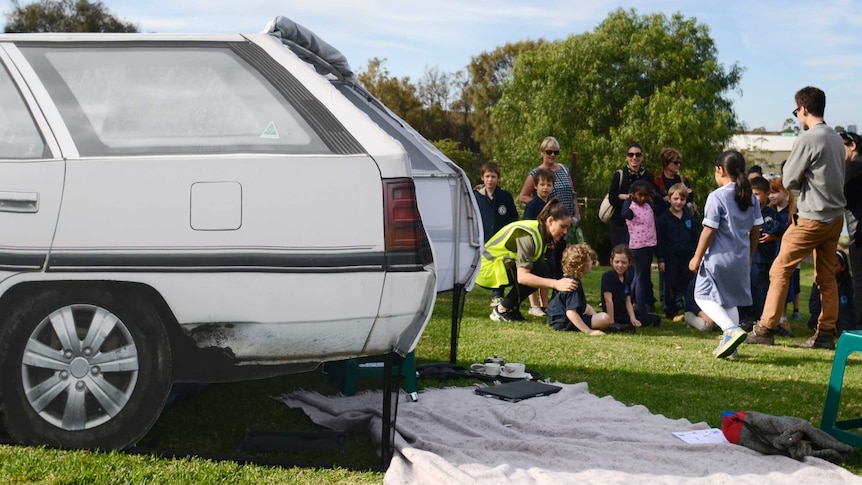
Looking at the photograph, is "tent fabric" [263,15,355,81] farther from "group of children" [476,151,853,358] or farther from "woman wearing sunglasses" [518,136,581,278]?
"woman wearing sunglasses" [518,136,581,278]

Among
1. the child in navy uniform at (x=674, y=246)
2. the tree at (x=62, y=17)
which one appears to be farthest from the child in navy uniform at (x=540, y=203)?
the tree at (x=62, y=17)

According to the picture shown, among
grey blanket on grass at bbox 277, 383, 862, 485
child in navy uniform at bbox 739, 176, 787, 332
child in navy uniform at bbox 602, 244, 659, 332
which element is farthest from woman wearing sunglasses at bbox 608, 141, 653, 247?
grey blanket on grass at bbox 277, 383, 862, 485

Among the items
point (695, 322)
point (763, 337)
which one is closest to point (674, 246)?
point (695, 322)

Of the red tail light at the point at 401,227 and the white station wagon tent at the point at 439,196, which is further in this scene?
the white station wagon tent at the point at 439,196

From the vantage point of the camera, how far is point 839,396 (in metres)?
4.79

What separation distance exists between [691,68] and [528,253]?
44.8 metres

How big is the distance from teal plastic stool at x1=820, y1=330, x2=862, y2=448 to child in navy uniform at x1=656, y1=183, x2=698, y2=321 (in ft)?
17.4

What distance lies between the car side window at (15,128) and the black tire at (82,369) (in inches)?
24.9

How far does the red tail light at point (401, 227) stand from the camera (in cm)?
391

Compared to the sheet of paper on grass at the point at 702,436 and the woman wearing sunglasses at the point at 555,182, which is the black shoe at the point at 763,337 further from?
the sheet of paper on grass at the point at 702,436

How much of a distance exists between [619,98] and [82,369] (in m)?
49.8

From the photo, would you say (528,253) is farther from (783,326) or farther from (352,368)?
(352,368)

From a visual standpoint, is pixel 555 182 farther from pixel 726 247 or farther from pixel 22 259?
pixel 22 259

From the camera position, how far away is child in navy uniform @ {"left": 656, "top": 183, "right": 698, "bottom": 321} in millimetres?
10250
